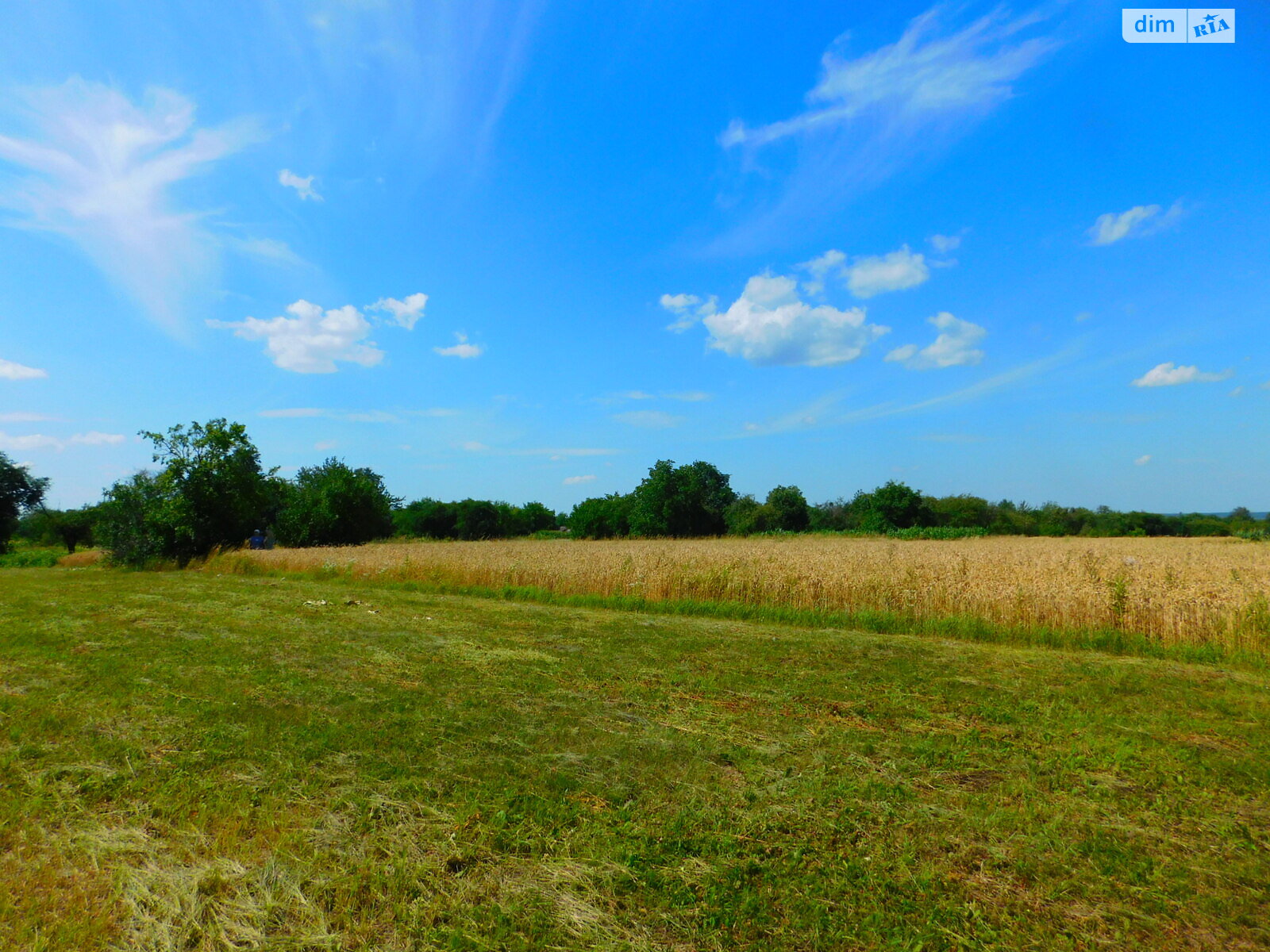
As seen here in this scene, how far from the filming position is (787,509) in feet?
169

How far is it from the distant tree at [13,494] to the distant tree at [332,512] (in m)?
20.6

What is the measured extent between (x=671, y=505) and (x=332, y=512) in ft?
71.1

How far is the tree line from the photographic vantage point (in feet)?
73.9

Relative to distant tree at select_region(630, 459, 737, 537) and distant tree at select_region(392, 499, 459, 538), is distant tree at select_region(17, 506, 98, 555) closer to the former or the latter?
distant tree at select_region(392, 499, 459, 538)

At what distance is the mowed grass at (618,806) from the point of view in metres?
2.68

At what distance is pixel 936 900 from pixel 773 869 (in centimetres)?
74

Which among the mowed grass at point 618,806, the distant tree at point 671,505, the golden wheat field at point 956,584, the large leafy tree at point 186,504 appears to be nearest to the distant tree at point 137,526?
the large leafy tree at point 186,504

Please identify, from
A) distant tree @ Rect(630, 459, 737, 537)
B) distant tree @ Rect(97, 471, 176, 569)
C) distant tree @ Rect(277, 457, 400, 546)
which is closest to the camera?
distant tree @ Rect(97, 471, 176, 569)

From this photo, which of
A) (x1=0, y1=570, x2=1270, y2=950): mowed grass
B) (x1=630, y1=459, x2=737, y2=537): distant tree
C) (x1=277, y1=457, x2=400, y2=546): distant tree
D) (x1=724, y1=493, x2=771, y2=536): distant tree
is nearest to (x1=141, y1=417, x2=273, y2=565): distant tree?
(x1=277, y1=457, x2=400, y2=546): distant tree

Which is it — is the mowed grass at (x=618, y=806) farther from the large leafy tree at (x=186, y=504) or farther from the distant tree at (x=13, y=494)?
the distant tree at (x=13, y=494)

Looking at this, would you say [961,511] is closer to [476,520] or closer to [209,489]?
[476,520]

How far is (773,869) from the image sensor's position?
10.1 feet

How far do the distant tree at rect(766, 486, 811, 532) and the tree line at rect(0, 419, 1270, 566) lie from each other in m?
0.09

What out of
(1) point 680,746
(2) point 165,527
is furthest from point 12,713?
(2) point 165,527
